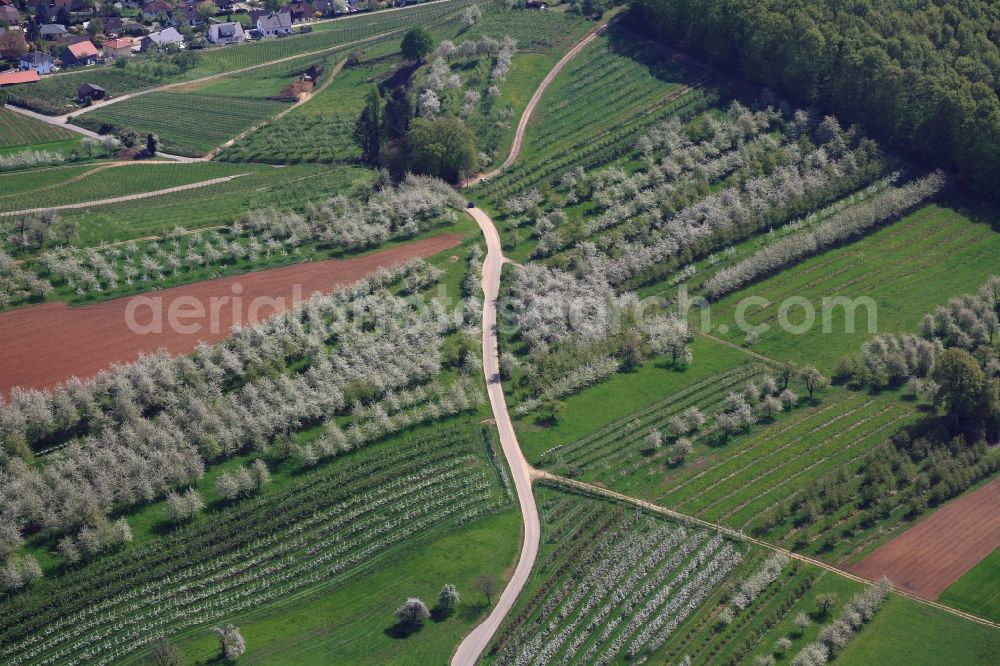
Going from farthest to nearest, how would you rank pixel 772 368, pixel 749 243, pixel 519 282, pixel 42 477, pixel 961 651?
pixel 749 243
pixel 519 282
pixel 772 368
pixel 42 477
pixel 961 651

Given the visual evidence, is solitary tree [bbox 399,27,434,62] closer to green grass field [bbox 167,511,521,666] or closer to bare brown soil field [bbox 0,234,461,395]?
bare brown soil field [bbox 0,234,461,395]

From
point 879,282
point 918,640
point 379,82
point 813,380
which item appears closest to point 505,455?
point 813,380

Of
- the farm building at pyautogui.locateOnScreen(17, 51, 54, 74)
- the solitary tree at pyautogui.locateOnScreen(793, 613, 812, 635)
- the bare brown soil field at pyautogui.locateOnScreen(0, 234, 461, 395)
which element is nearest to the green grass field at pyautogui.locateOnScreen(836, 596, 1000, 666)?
the solitary tree at pyautogui.locateOnScreen(793, 613, 812, 635)

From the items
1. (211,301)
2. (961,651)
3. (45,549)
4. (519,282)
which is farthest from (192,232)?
(961,651)

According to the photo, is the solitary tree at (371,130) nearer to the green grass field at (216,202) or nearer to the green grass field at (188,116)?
the green grass field at (216,202)

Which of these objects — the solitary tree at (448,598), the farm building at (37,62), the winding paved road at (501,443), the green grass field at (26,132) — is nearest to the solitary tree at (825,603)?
the winding paved road at (501,443)

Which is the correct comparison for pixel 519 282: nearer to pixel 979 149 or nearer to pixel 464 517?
pixel 464 517

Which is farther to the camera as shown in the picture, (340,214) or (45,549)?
(340,214)
